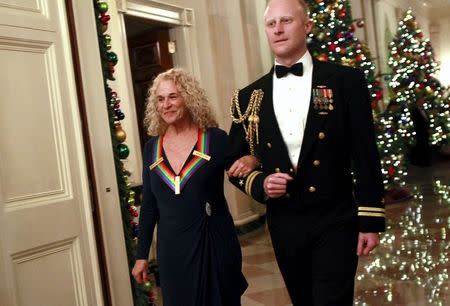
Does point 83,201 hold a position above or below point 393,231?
above

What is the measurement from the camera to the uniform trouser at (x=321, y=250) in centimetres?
183

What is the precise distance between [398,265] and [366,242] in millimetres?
2917

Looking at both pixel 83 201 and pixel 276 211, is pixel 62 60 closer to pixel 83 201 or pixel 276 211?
pixel 83 201

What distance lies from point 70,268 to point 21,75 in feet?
3.41

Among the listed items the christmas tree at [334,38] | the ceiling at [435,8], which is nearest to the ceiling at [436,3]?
the ceiling at [435,8]

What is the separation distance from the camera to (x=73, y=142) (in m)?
2.79

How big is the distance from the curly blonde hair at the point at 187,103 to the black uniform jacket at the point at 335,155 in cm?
53

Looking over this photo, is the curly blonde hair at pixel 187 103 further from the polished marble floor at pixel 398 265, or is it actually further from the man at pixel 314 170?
the polished marble floor at pixel 398 265

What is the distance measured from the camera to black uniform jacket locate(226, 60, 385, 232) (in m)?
1.85

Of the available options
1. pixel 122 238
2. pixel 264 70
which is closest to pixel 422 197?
pixel 264 70

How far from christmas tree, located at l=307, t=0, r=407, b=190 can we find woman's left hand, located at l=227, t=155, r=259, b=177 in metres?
5.32

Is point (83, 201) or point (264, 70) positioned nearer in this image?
point (83, 201)

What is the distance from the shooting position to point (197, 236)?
2.23 meters

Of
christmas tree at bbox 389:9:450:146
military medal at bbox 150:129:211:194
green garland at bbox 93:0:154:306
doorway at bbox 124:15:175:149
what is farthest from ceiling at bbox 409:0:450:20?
military medal at bbox 150:129:211:194
